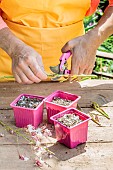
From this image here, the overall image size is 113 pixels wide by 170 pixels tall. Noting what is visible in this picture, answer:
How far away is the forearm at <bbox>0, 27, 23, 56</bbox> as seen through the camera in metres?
1.88

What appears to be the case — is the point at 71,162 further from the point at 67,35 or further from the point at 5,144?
the point at 67,35

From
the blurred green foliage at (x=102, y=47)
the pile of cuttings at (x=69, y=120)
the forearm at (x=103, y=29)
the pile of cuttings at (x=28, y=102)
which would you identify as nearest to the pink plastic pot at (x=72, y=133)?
the pile of cuttings at (x=69, y=120)

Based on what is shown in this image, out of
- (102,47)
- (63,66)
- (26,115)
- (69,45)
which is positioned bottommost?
(102,47)

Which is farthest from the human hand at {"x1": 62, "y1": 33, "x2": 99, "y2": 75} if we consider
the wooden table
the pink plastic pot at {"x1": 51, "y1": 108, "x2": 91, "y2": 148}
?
the pink plastic pot at {"x1": 51, "y1": 108, "x2": 91, "y2": 148}

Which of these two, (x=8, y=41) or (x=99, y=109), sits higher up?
(x=8, y=41)

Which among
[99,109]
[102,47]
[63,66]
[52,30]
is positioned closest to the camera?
[99,109]

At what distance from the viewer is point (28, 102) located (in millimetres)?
1764

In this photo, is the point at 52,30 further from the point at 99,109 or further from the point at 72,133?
the point at 72,133

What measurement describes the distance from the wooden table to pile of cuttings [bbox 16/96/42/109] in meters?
0.08

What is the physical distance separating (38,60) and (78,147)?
1.28 feet

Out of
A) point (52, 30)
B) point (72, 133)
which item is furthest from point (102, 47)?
point (72, 133)

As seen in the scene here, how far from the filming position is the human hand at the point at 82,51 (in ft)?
6.34

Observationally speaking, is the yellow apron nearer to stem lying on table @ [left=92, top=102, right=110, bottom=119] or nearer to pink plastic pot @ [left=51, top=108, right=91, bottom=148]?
stem lying on table @ [left=92, top=102, right=110, bottom=119]

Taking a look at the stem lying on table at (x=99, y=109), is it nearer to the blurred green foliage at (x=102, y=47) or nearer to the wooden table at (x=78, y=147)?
the wooden table at (x=78, y=147)
